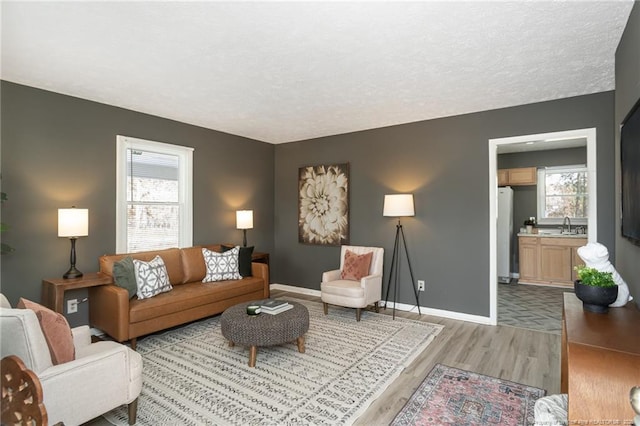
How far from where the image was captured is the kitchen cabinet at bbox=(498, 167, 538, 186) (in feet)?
21.5

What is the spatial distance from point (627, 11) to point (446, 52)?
1074mm

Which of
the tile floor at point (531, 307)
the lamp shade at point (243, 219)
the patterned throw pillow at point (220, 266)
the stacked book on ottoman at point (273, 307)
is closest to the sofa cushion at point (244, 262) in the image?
the patterned throw pillow at point (220, 266)

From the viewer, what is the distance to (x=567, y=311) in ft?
6.41

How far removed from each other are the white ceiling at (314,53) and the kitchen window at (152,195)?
0.62 metres

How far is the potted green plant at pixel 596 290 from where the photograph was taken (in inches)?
74.8

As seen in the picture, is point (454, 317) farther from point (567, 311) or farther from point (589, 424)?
point (589, 424)

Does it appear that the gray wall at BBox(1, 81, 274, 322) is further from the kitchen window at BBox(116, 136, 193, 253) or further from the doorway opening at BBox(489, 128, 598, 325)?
the doorway opening at BBox(489, 128, 598, 325)

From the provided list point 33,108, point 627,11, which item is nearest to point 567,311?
point 627,11

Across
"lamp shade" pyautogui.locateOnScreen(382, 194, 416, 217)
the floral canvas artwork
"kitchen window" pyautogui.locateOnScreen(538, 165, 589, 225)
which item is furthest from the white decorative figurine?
"kitchen window" pyautogui.locateOnScreen(538, 165, 589, 225)

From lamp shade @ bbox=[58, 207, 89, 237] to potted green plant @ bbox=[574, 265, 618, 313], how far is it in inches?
164

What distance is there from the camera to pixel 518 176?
21.9ft

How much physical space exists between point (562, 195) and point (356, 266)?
193 inches

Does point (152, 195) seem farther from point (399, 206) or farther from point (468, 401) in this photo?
point (468, 401)

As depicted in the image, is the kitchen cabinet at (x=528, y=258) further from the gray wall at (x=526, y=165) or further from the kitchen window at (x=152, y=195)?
the kitchen window at (x=152, y=195)
